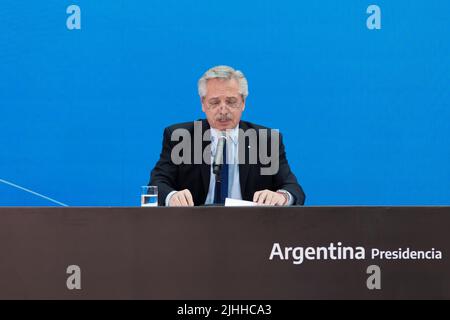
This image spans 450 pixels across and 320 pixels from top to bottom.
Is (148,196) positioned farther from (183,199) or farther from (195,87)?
(195,87)

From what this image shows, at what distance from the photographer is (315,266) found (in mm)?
1580

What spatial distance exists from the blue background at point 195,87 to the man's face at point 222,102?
55 cm

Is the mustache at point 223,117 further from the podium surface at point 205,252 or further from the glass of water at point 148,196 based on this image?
the podium surface at point 205,252

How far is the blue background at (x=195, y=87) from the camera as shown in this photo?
337 centimetres

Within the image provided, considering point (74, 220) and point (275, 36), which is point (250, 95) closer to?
point (275, 36)

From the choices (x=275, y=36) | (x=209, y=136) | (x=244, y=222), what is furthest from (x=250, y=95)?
(x=244, y=222)

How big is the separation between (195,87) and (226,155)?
2.77 feet

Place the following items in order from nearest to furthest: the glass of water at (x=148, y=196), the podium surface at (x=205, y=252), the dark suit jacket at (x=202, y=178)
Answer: the podium surface at (x=205, y=252) < the glass of water at (x=148, y=196) < the dark suit jacket at (x=202, y=178)

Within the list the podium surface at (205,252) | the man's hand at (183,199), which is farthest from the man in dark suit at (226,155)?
the podium surface at (205,252)

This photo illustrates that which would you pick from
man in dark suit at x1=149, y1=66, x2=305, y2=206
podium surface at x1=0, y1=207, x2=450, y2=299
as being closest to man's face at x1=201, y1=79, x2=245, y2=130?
man in dark suit at x1=149, y1=66, x2=305, y2=206

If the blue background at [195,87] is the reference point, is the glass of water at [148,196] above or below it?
below

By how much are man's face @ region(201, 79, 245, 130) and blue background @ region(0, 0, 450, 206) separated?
0.55 meters

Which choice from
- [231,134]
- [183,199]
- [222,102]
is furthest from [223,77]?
[183,199]

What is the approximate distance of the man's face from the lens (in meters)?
2.79
